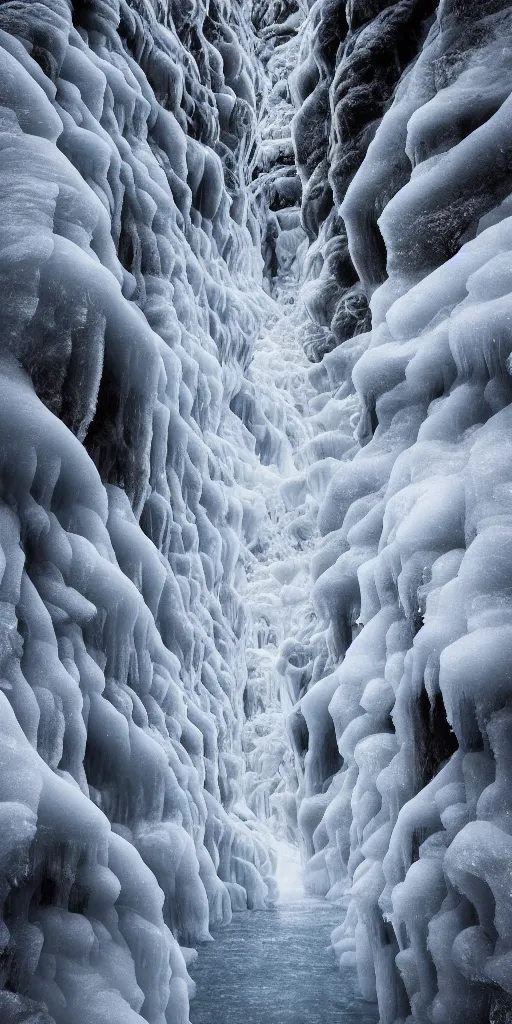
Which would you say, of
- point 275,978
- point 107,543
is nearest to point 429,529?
point 107,543

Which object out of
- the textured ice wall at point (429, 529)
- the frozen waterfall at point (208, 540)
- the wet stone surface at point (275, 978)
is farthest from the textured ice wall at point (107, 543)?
the textured ice wall at point (429, 529)

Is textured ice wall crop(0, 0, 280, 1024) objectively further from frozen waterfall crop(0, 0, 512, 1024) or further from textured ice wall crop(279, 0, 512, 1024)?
textured ice wall crop(279, 0, 512, 1024)

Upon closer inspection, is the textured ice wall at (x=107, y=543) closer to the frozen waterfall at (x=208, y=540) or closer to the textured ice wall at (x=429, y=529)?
the frozen waterfall at (x=208, y=540)

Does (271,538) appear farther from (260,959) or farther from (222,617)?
(260,959)

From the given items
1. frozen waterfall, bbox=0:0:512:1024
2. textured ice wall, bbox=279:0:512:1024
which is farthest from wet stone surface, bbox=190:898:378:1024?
textured ice wall, bbox=279:0:512:1024

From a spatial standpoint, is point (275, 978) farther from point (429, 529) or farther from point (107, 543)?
point (429, 529)

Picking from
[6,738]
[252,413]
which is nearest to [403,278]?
[6,738]
